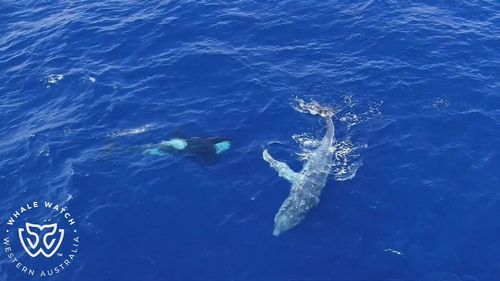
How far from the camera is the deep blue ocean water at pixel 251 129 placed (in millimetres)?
44656

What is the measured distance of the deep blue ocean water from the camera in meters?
44.7

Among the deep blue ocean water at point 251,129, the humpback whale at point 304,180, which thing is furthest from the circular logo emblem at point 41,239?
the humpback whale at point 304,180

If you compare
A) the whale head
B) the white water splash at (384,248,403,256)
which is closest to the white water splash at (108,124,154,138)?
the whale head

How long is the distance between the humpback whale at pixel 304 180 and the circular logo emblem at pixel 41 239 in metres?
17.9

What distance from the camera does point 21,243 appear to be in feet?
154

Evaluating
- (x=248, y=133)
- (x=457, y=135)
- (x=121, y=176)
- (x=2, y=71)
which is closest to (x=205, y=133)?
(x=248, y=133)

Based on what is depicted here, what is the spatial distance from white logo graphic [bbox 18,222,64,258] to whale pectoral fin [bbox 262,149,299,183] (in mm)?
20130

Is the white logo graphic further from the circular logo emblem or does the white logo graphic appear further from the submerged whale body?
the submerged whale body

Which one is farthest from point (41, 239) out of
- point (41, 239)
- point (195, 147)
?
point (195, 147)

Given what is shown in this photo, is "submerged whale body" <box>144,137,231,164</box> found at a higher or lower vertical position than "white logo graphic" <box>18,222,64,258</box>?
higher

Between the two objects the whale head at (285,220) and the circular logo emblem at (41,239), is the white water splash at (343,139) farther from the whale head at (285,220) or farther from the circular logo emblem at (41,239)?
the circular logo emblem at (41,239)

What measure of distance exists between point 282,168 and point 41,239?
22.6 metres

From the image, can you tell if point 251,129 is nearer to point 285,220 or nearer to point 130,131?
point 130,131

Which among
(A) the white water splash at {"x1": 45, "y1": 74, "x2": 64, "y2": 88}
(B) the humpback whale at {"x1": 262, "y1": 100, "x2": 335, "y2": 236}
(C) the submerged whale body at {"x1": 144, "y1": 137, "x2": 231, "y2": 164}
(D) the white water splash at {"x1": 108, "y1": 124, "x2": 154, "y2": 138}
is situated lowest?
(B) the humpback whale at {"x1": 262, "y1": 100, "x2": 335, "y2": 236}
